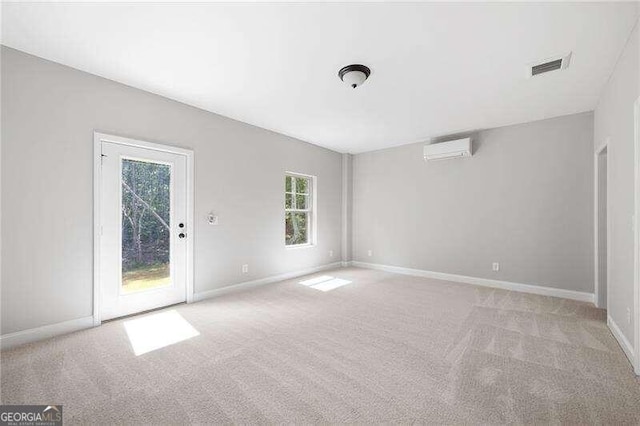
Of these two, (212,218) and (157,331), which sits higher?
(212,218)

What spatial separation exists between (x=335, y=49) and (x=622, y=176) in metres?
2.91

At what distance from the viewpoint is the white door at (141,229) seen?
3102mm

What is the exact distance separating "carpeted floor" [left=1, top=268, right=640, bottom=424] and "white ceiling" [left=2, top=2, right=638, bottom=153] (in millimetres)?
2696

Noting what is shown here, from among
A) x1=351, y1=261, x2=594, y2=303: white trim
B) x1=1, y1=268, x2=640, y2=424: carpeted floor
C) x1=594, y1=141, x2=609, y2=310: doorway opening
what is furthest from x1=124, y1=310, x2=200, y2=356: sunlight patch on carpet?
x1=594, y1=141, x2=609, y2=310: doorway opening

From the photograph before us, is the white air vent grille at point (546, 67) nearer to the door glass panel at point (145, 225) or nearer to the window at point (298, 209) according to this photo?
the window at point (298, 209)

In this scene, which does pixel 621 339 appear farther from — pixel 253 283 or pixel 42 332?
pixel 42 332

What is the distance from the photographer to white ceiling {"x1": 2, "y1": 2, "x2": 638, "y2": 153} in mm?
2068

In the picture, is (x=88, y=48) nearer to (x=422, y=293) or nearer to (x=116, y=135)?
(x=116, y=135)

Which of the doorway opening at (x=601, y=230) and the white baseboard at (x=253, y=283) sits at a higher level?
the doorway opening at (x=601, y=230)

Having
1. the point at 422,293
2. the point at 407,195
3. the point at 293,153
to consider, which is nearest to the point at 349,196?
the point at 407,195

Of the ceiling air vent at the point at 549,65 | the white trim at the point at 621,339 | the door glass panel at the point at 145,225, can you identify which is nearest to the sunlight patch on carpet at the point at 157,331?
the door glass panel at the point at 145,225

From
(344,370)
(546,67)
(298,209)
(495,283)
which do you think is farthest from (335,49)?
(495,283)

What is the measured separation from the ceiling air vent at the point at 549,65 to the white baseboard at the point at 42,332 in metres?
5.27

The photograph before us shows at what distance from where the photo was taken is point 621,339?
254 cm
